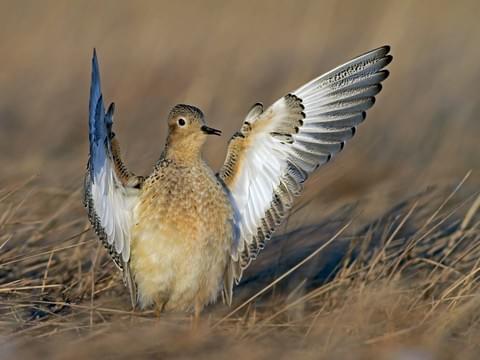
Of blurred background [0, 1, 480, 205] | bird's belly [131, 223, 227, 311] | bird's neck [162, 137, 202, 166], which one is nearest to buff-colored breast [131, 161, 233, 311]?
bird's belly [131, 223, 227, 311]

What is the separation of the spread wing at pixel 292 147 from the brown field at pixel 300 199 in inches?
11.2

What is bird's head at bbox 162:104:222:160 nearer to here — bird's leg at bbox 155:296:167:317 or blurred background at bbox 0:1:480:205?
bird's leg at bbox 155:296:167:317

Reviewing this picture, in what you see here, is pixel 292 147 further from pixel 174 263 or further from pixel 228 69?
pixel 228 69

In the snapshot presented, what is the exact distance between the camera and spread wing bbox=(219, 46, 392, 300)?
230 inches

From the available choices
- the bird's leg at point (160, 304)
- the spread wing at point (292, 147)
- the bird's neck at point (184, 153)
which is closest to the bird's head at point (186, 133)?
the bird's neck at point (184, 153)

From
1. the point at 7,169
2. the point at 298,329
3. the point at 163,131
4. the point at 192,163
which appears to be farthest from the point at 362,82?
the point at 163,131

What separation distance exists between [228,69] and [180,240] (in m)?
5.45

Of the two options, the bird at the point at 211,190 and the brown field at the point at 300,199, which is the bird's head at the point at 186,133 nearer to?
the bird at the point at 211,190

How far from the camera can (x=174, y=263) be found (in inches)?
221

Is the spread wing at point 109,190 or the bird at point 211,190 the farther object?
the bird at point 211,190

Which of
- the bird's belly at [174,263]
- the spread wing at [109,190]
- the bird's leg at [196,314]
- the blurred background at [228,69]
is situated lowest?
the bird's leg at [196,314]

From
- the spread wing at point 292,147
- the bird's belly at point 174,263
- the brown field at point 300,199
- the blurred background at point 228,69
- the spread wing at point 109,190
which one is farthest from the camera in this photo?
the blurred background at point 228,69

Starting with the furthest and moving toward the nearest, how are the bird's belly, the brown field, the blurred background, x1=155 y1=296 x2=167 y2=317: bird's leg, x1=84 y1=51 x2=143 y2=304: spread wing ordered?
the blurred background, x1=155 y1=296 x2=167 y2=317: bird's leg, the bird's belly, x1=84 y1=51 x2=143 y2=304: spread wing, the brown field

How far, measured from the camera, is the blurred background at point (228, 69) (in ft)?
31.3
